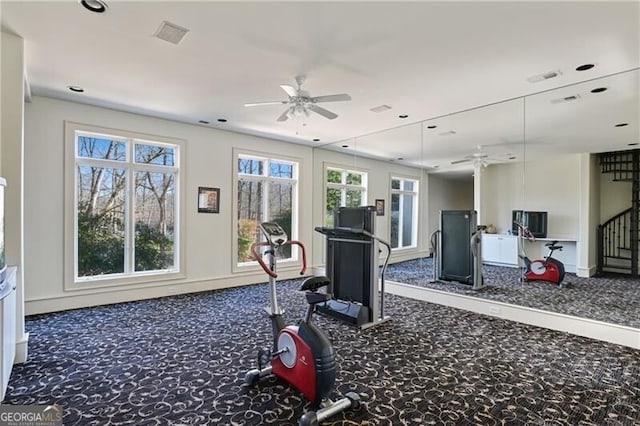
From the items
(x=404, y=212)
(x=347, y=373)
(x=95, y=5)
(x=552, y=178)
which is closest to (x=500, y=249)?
(x=552, y=178)

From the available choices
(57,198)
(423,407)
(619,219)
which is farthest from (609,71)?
(57,198)

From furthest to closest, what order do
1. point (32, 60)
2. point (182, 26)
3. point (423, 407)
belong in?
point (32, 60) < point (182, 26) < point (423, 407)

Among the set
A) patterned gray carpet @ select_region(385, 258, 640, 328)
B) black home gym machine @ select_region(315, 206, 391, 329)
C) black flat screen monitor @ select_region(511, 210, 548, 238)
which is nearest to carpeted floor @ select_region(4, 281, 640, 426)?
black home gym machine @ select_region(315, 206, 391, 329)

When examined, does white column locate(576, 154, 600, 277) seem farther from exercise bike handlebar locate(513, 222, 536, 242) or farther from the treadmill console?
the treadmill console

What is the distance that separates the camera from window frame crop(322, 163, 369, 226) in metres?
7.38

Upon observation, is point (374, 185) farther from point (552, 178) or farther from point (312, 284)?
point (312, 284)

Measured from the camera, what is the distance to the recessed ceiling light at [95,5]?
2.62 metres

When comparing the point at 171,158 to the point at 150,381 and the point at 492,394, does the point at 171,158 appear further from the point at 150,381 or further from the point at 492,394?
the point at 492,394

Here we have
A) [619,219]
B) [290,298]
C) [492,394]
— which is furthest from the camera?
[290,298]

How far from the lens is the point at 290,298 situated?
5871 millimetres

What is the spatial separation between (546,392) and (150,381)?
3.47 meters

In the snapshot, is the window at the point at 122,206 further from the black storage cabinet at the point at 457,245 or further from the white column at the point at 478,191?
the white column at the point at 478,191

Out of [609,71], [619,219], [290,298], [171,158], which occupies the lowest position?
[290,298]

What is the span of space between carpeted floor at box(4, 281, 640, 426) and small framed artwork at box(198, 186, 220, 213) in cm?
228
